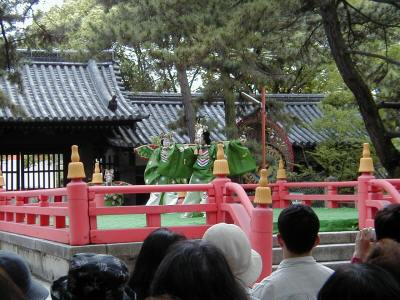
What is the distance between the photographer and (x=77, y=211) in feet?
23.9

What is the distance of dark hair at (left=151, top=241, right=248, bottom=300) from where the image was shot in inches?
80.4

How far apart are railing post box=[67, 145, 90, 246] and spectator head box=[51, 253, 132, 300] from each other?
5.05 m

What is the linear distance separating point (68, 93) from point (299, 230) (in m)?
15.7

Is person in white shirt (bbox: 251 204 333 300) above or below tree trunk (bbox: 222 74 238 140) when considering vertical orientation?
below

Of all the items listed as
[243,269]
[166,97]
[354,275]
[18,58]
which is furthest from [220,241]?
[166,97]

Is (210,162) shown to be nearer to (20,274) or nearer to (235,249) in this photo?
(235,249)

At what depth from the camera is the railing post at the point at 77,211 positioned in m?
7.27

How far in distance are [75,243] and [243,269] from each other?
4.59 m

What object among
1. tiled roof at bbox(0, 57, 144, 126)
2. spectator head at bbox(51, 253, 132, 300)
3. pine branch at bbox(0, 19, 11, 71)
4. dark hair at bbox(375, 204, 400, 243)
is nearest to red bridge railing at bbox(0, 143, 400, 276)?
pine branch at bbox(0, 19, 11, 71)

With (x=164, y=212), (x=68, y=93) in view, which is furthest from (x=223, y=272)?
(x=68, y=93)

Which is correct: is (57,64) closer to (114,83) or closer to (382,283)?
(114,83)

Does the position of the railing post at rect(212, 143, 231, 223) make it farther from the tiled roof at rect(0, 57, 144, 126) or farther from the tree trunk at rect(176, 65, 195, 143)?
the tiled roof at rect(0, 57, 144, 126)

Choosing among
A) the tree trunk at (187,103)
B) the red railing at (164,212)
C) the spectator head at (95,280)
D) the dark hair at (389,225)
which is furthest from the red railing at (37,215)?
the spectator head at (95,280)

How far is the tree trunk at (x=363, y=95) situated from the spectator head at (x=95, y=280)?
7.63 m
